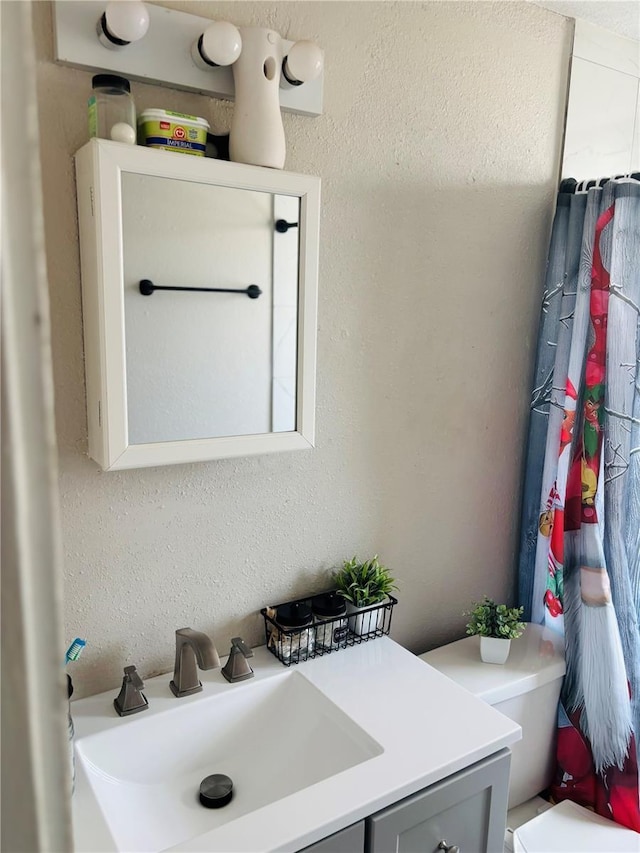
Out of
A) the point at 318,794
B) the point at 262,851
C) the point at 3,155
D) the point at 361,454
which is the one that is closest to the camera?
the point at 3,155

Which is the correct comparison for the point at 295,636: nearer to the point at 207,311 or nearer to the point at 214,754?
the point at 214,754

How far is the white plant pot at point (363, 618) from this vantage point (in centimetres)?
146

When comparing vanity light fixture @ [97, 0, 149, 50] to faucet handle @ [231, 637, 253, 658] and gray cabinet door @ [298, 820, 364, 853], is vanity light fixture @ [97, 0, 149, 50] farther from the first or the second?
gray cabinet door @ [298, 820, 364, 853]

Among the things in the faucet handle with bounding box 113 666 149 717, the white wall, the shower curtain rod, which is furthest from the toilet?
the white wall

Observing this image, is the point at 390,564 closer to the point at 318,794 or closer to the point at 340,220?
the point at 318,794

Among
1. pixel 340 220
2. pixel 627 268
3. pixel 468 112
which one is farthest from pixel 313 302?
pixel 627 268

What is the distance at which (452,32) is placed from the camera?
1.50 meters

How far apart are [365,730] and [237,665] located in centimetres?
29

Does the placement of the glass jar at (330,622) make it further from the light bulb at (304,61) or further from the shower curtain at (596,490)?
the light bulb at (304,61)

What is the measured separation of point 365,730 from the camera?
1166mm

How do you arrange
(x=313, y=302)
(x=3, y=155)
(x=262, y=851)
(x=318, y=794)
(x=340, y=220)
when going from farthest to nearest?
(x=340, y=220) → (x=313, y=302) → (x=318, y=794) → (x=262, y=851) → (x=3, y=155)

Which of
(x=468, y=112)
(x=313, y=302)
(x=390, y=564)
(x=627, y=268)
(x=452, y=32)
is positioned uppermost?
(x=452, y=32)

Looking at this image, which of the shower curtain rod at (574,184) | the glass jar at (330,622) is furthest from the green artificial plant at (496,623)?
the shower curtain rod at (574,184)

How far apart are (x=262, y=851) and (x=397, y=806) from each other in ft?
0.81
